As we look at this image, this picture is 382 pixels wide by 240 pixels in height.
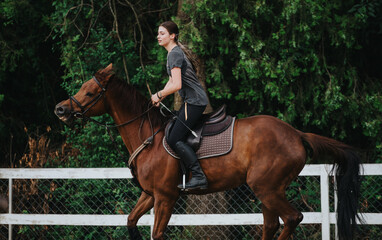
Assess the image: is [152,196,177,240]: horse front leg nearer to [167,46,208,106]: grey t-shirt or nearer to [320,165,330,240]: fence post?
[167,46,208,106]: grey t-shirt

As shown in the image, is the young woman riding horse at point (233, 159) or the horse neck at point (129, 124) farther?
the horse neck at point (129, 124)

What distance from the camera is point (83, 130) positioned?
9.15 m

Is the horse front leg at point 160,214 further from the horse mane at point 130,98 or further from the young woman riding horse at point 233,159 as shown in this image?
the horse mane at point 130,98

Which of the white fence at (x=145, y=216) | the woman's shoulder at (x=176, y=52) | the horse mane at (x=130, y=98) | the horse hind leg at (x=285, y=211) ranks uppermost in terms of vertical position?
the woman's shoulder at (x=176, y=52)

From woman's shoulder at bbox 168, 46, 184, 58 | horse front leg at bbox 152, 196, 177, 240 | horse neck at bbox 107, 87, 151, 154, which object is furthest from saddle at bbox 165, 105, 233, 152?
woman's shoulder at bbox 168, 46, 184, 58

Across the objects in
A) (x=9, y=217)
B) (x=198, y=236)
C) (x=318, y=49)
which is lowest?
(x=198, y=236)

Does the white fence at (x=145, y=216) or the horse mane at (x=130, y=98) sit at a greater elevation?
the horse mane at (x=130, y=98)

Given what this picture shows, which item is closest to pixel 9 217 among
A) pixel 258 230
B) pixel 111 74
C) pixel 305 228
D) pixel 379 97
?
pixel 111 74

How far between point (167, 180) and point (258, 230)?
2931 millimetres

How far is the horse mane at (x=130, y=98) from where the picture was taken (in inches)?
206

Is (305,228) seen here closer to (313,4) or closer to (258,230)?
(258,230)

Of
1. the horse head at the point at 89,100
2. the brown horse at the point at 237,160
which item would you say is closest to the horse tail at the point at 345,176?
the brown horse at the point at 237,160

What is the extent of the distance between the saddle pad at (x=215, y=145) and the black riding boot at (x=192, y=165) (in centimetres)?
14

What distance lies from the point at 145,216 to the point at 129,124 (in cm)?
195
